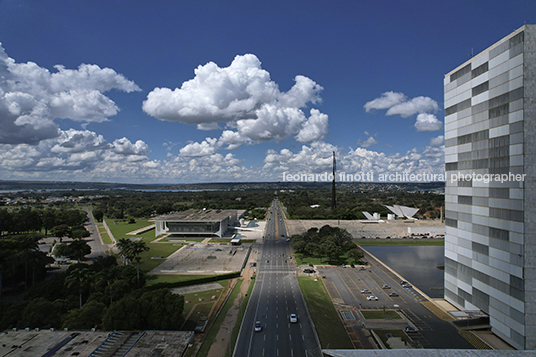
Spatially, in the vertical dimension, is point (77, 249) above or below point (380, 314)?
above

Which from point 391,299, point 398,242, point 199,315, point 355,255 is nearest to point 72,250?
point 199,315

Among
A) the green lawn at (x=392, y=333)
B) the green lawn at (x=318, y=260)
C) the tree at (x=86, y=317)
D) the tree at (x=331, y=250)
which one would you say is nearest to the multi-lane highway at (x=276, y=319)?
the green lawn at (x=318, y=260)

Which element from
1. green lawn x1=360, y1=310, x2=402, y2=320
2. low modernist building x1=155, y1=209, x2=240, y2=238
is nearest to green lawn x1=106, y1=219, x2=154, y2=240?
low modernist building x1=155, y1=209, x2=240, y2=238

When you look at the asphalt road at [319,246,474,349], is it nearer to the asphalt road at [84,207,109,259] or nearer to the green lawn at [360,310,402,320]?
the green lawn at [360,310,402,320]

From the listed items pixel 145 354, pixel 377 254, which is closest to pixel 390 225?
Answer: pixel 377 254

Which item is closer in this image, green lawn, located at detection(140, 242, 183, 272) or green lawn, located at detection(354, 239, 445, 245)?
green lawn, located at detection(140, 242, 183, 272)

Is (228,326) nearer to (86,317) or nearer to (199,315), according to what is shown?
(199,315)
